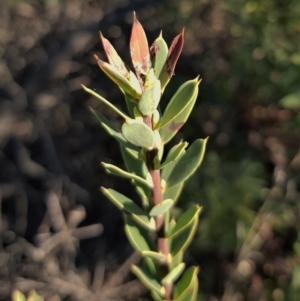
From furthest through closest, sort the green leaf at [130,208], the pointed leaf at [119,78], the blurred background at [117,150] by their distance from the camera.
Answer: the blurred background at [117,150]
the green leaf at [130,208]
the pointed leaf at [119,78]

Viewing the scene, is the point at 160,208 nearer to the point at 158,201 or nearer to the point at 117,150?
the point at 158,201

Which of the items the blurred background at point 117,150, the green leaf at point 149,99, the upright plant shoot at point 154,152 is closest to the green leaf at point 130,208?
the upright plant shoot at point 154,152

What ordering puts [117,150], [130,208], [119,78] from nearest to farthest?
[119,78]
[130,208]
[117,150]

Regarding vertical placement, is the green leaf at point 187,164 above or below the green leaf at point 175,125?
below

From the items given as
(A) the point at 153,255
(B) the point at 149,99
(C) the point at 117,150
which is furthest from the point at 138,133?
(C) the point at 117,150

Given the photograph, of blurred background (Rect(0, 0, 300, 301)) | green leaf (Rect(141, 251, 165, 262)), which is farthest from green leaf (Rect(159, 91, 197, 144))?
blurred background (Rect(0, 0, 300, 301))

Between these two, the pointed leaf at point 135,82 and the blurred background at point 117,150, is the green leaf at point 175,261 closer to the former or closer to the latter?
the pointed leaf at point 135,82

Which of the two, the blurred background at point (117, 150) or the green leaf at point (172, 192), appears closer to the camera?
the green leaf at point (172, 192)
